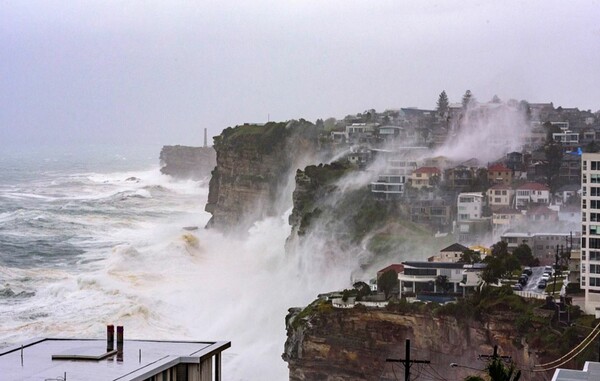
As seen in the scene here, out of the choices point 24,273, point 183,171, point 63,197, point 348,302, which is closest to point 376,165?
point 24,273

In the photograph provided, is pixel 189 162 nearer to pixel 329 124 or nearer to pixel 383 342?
pixel 329 124

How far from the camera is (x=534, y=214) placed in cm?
4281

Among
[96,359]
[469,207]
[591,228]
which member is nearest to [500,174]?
[469,207]

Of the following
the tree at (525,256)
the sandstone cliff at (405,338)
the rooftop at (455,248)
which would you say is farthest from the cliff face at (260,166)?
the sandstone cliff at (405,338)

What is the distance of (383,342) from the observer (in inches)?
1321

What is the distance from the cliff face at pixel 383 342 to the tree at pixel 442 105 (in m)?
29.5

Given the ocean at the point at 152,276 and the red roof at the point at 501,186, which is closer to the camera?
the ocean at the point at 152,276

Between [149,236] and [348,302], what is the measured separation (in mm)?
33663

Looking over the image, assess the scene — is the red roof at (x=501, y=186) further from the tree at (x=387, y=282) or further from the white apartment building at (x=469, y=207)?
the tree at (x=387, y=282)

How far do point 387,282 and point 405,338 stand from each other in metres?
2.88

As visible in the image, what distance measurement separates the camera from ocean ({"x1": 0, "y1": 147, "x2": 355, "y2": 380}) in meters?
41.5

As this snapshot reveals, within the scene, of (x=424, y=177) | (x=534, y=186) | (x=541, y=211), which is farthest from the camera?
(x=424, y=177)

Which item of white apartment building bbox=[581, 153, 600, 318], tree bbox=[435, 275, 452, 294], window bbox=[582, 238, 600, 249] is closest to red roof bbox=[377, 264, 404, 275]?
tree bbox=[435, 275, 452, 294]

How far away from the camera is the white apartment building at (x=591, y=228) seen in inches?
1315
